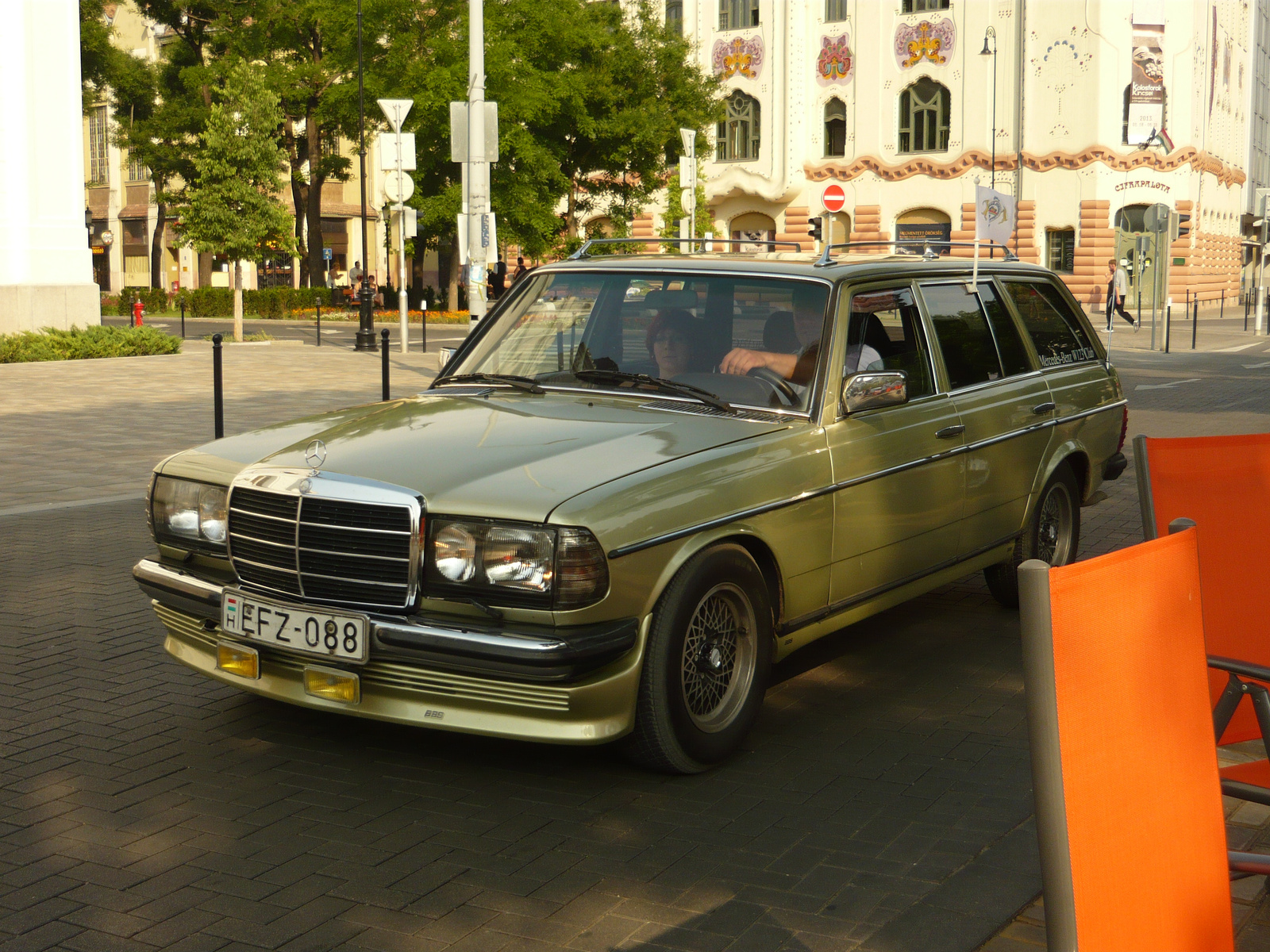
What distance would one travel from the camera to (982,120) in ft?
163

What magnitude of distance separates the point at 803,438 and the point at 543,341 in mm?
1279

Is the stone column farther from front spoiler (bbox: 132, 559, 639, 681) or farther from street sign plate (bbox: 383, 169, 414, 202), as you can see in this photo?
front spoiler (bbox: 132, 559, 639, 681)

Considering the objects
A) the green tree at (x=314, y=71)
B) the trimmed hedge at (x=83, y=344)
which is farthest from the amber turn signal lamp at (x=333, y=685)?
the green tree at (x=314, y=71)

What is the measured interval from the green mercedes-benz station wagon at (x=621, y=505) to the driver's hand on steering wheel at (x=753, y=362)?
0.01 meters

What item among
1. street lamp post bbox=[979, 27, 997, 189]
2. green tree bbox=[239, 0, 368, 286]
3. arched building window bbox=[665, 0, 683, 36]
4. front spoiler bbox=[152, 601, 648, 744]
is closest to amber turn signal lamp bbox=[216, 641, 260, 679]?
front spoiler bbox=[152, 601, 648, 744]

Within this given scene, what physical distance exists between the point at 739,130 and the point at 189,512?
52143 millimetres

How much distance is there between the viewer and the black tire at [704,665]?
4.36 m

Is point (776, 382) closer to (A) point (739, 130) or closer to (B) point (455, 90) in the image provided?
(B) point (455, 90)

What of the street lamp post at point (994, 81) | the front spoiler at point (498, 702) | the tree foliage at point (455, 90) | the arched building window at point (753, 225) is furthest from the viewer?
the arched building window at point (753, 225)

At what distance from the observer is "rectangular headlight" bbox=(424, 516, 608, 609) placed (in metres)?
4.07

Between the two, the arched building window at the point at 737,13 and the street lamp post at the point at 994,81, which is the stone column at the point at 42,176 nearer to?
the arched building window at the point at 737,13

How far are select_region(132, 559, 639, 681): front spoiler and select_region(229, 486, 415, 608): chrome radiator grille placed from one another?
115 mm

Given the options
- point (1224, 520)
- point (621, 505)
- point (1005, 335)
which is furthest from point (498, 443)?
point (1005, 335)

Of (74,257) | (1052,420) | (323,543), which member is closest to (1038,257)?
(74,257)
